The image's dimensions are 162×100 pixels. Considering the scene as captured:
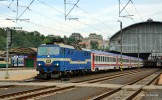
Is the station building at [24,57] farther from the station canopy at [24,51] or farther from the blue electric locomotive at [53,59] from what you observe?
the blue electric locomotive at [53,59]

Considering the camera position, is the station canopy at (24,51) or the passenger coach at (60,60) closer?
the passenger coach at (60,60)

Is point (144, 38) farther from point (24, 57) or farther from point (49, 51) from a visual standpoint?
point (49, 51)

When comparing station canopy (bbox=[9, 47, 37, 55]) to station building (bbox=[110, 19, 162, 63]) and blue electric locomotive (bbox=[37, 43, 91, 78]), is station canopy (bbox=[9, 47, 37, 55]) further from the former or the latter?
station building (bbox=[110, 19, 162, 63])

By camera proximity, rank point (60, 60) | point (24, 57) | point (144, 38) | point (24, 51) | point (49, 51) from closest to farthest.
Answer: point (60, 60)
point (49, 51)
point (24, 51)
point (24, 57)
point (144, 38)

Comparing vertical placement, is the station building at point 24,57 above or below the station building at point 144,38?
below

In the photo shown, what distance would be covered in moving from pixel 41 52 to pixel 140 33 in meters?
89.7

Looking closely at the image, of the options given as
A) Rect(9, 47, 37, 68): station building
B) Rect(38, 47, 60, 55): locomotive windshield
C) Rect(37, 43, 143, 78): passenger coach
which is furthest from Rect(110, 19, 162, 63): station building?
Rect(38, 47, 60, 55): locomotive windshield

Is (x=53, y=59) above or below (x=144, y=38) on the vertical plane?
below

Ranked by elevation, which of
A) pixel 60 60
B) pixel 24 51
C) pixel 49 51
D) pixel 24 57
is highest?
pixel 24 51

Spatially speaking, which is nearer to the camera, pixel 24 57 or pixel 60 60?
pixel 60 60

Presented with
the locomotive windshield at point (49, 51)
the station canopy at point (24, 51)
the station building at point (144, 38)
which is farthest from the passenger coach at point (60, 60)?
the station building at point (144, 38)

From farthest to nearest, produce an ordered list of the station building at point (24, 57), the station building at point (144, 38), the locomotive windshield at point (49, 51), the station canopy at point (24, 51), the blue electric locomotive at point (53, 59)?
the station building at point (144, 38)
the station building at point (24, 57)
the station canopy at point (24, 51)
the locomotive windshield at point (49, 51)
the blue electric locomotive at point (53, 59)

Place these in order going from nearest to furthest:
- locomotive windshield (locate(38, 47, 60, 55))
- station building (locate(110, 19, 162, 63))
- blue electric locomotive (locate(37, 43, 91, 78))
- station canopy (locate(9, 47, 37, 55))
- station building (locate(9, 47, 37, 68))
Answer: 1. blue electric locomotive (locate(37, 43, 91, 78))
2. locomotive windshield (locate(38, 47, 60, 55))
3. station canopy (locate(9, 47, 37, 55))
4. station building (locate(9, 47, 37, 68))
5. station building (locate(110, 19, 162, 63))

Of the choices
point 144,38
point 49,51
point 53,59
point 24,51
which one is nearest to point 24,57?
point 24,51
